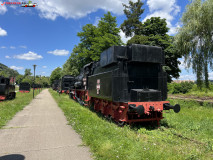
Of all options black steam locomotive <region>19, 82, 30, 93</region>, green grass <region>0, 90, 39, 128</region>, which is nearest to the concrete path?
green grass <region>0, 90, 39, 128</region>

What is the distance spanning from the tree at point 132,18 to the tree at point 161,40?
249 inches

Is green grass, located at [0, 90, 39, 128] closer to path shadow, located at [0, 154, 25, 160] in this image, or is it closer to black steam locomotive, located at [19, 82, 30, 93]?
path shadow, located at [0, 154, 25, 160]

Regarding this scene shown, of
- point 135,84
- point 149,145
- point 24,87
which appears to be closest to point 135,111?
point 135,84

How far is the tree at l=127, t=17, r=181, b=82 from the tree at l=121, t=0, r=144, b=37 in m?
6.32

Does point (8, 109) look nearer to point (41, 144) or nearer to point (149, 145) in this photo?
point (41, 144)

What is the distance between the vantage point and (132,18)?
3209 centimetres

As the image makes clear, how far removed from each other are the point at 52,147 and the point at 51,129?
6.52 ft

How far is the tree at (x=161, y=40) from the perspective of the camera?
2242cm

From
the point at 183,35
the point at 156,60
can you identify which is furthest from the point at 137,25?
the point at 156,60

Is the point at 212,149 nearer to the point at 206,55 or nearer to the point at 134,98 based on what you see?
the point at 134,98

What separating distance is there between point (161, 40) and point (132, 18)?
12241 mm

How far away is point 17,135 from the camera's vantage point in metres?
5.49

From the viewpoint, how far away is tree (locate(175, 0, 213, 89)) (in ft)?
42.2

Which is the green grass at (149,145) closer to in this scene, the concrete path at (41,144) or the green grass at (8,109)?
the concrete path at (41,144)
